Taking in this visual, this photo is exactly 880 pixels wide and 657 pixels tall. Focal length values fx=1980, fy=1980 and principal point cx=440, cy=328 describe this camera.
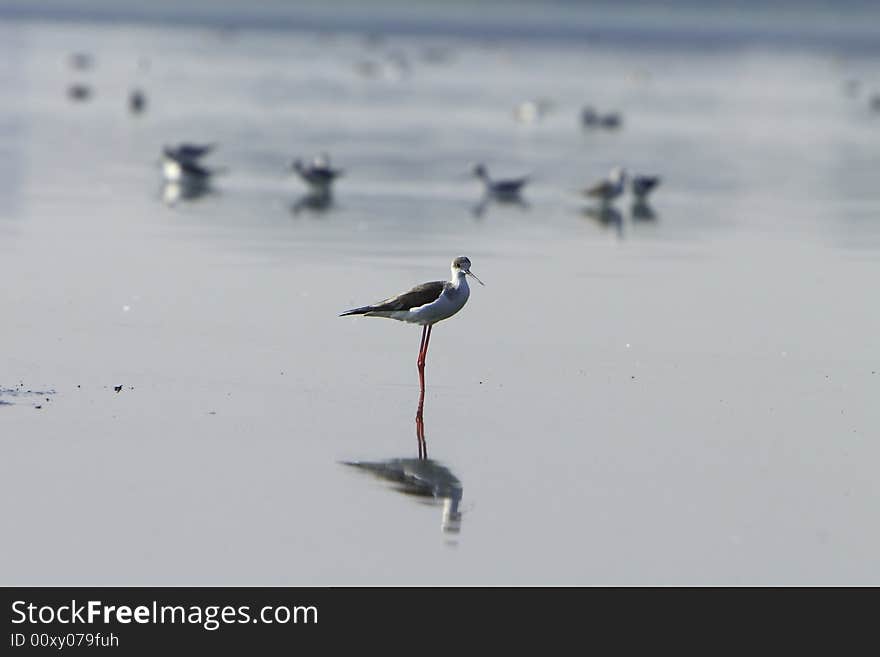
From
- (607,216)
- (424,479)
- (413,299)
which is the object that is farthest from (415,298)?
(607,216)

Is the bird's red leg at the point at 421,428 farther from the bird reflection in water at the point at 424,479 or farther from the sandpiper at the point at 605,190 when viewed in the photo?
the sandpiper at the point at 605,190

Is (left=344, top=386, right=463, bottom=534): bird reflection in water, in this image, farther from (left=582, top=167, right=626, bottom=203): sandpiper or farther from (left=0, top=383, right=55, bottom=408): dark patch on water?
(left=582, top=167, right=626, bottom=203): sandpiper

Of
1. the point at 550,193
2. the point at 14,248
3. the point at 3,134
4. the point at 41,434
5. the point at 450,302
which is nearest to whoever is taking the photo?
the point at 41,434

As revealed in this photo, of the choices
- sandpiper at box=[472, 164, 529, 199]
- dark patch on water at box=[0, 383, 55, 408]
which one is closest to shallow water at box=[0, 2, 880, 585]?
dark patch on water at box=[0, 383, 55, 408]

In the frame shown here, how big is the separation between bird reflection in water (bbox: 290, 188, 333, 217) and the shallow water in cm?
15

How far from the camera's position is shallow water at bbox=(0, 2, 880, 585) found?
33.3 ft

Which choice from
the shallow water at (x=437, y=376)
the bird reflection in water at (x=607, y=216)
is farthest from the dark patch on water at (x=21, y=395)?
the bird reflection in water at (x=607, y=216)

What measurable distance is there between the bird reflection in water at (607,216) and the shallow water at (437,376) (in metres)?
0.14
